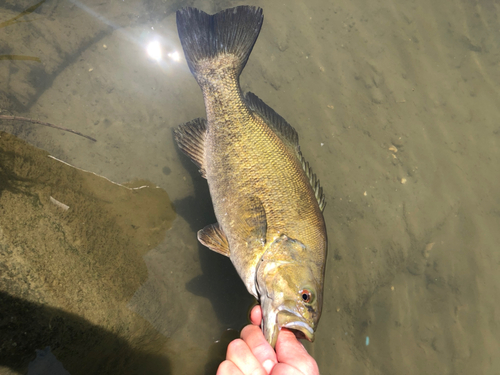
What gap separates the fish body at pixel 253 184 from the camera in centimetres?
204

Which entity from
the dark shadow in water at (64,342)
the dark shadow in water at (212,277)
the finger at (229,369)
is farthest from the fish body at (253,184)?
the dark shadow in water at (64,342)

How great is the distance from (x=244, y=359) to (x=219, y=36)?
2.73 m

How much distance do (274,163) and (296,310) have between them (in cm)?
Answer: 115

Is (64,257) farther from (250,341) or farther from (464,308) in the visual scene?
(464,308)

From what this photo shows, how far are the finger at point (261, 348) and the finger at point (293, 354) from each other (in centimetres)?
5

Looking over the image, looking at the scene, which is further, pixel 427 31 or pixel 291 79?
pixel 427 31

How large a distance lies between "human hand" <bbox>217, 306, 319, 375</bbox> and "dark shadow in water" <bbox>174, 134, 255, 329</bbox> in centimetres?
121

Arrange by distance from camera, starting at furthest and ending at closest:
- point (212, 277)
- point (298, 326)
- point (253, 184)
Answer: point (212, 277), point (253, 184), point (298, 326)

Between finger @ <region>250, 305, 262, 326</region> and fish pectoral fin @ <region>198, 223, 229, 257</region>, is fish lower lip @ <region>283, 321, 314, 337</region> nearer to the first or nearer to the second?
finger @ <region>250, 305, 262, 326</region>

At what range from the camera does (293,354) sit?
1724mm

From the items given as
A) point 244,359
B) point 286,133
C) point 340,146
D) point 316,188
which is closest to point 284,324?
point 244,359

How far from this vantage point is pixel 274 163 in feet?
7.73

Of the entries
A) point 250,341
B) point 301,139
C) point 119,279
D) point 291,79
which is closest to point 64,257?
point 119,279

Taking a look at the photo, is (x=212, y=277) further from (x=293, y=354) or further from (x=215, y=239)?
(x=293, y=354)
